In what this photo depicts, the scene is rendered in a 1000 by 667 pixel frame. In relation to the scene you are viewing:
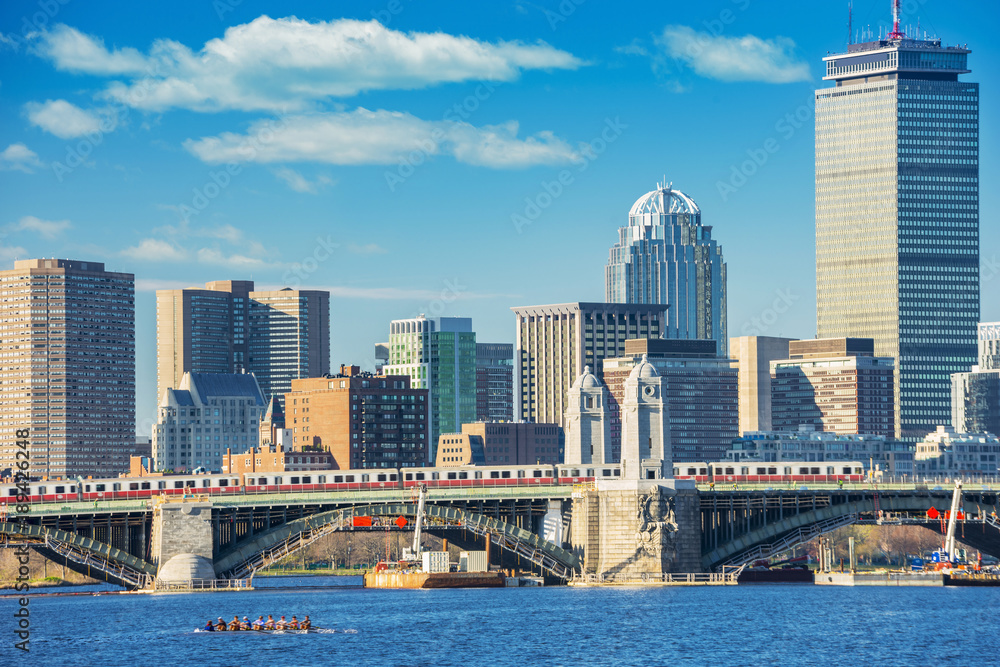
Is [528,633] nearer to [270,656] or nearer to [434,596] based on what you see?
[270,656]

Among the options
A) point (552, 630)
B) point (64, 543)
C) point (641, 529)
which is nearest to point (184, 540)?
point (64, 543)

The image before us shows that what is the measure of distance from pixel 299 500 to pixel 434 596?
57.7 ft

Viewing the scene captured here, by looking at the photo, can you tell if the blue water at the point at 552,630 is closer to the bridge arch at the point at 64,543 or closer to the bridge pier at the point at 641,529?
the bridge pier at the point at 641,529

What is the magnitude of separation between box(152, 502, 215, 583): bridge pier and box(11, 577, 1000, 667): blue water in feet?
9.64

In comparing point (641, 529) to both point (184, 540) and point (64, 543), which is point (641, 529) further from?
→ point (64, 543)

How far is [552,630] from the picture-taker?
15850cm

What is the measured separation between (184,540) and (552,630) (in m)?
53.4

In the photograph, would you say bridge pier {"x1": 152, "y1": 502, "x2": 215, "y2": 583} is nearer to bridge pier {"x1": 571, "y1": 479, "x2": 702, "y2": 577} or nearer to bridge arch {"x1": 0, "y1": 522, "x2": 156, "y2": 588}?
bridge arch {"x1": 0, "y1": 522, "x2": 156, "y2": 588}

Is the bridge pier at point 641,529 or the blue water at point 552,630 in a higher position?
the bridge pier at point 641,529

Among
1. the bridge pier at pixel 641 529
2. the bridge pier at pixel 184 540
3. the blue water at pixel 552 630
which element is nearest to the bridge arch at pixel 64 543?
the blue water at pixel 552 630

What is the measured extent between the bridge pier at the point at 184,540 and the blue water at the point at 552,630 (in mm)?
2938

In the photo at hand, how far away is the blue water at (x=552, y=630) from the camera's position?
142750 mm

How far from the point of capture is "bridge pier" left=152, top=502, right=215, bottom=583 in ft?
643

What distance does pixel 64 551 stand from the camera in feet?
648
